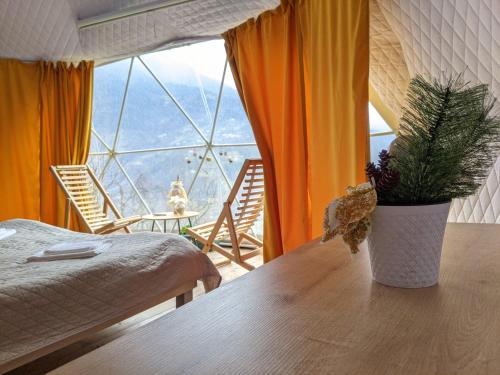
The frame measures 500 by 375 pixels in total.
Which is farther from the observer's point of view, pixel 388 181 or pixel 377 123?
pixel 377 123

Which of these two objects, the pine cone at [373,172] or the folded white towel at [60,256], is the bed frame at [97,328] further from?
the pine cone at [373,172]

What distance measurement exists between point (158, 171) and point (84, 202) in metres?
1.15

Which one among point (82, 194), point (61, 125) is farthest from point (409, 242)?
point (61, 125)

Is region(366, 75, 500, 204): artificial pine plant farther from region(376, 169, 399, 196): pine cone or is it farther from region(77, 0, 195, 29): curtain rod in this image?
region(77, 0, 195, 29): curtain rod

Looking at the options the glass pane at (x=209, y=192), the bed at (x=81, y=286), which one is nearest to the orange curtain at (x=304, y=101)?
the bed at (x=81, y=286)

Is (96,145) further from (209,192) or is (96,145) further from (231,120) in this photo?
(231,120)

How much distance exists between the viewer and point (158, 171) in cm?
501

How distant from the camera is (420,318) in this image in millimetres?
536

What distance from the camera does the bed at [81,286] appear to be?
1403mm

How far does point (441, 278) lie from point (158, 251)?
1.51 meters

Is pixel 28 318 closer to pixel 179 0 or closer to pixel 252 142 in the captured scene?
pixel 179 0

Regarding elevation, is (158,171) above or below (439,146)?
below

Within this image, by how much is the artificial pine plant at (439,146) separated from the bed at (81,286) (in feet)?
4.42

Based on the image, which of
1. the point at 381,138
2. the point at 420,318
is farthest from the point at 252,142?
the point at 420,318
